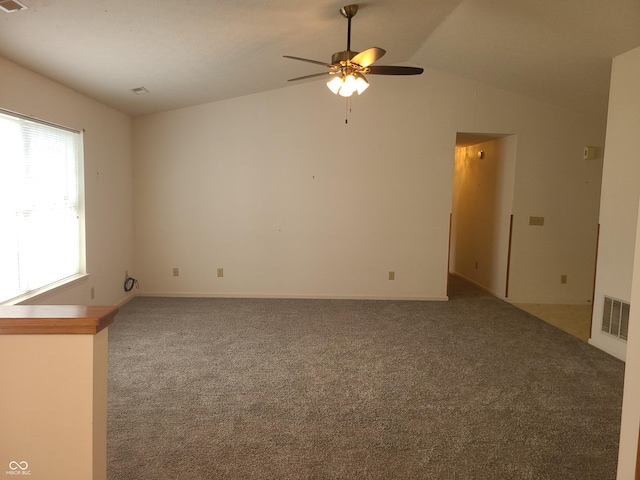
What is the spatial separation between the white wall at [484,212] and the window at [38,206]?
523cm

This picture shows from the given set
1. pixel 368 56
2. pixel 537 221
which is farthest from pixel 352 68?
pixel 537 221

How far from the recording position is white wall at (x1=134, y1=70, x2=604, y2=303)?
5.55 m

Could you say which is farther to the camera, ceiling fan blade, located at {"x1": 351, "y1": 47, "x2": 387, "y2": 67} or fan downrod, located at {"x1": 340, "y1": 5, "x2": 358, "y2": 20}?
fan downrod, located at {"x1": 340, "y1": 5, "x2": 358, "y2": 20}

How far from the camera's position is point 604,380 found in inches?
128

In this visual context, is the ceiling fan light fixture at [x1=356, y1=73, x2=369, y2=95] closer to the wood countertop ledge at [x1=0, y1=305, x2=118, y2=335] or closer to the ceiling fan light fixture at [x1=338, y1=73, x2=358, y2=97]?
the ceiling fan light fixture at [x1=338, y1=73, x2=358, y2=97]

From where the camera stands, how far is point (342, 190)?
5.67 m

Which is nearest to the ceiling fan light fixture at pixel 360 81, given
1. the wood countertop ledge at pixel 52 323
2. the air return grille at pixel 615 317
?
the wood countertop ledge at pixel 52 323

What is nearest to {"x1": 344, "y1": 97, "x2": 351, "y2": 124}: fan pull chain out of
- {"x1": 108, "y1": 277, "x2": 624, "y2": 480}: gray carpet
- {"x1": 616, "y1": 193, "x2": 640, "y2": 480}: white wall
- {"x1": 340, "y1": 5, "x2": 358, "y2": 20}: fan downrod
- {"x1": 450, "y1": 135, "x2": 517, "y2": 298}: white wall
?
{"x1": 340, "y1": 5, "x2": 358, "y2": 20}: fan downrod

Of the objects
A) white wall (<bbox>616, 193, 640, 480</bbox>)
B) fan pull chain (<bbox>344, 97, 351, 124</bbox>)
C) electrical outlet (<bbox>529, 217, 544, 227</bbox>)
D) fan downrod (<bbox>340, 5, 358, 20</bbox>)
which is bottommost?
white wall (<bbox>616, 193, 640, 480</bbox>)

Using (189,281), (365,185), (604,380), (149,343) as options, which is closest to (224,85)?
(365,185)

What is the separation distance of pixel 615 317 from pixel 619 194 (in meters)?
1.12

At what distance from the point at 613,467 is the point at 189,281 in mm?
4876

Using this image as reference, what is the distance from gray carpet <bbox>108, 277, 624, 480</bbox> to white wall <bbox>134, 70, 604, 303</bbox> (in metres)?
1.06

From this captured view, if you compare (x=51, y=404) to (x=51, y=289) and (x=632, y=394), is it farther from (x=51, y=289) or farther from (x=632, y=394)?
(x=51, y=289)
